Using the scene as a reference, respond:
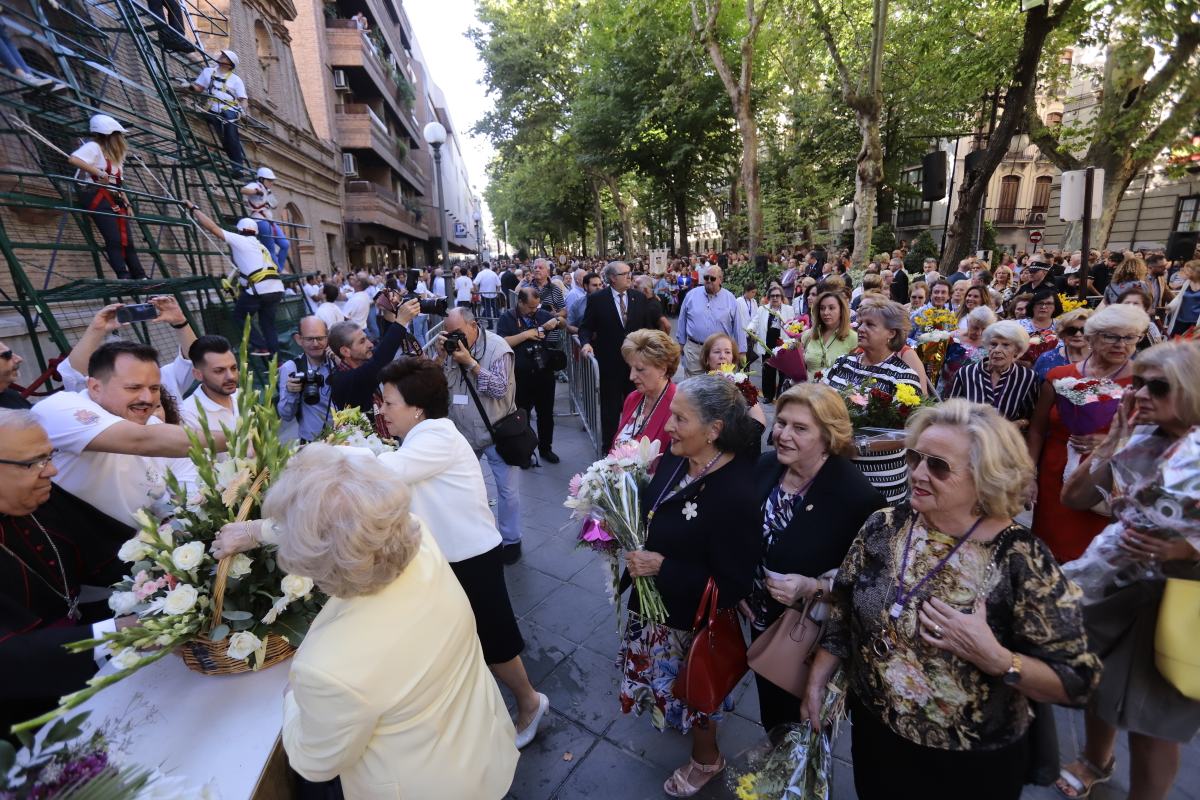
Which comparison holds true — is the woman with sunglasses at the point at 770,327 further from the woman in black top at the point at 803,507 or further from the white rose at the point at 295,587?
the white rose at the point at 295,587

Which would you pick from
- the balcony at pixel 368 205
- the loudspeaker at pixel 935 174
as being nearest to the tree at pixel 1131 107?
the loudspeaker at pixel 935 174

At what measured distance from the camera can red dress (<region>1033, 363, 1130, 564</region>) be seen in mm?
2828

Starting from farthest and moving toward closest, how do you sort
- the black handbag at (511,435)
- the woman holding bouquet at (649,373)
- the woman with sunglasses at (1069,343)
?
the black handbag at (511,435) < the woman with sunglasses at (1069,343) < the woman holding bouquet at (649,373)

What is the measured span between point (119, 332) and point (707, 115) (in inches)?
812

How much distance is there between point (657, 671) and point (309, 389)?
10.7 feet

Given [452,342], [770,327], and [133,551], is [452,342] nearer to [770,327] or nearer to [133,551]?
[133,551]

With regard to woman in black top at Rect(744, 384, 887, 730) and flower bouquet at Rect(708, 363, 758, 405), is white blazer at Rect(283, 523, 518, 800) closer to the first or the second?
woman in black top at Rect(744, 384, 887, 730)

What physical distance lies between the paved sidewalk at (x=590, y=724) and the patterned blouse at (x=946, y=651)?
363 mm

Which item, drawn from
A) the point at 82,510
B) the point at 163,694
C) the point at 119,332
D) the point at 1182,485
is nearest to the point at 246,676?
the point at 163,694

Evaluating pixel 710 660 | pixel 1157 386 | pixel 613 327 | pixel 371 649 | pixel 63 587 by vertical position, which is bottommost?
pixel 710 660

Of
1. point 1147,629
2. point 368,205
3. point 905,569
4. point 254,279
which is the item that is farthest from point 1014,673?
point 368,205

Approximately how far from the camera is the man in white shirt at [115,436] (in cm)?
212

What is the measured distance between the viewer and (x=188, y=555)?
169cm

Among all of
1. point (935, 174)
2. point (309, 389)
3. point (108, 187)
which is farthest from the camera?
point (935, 174)
